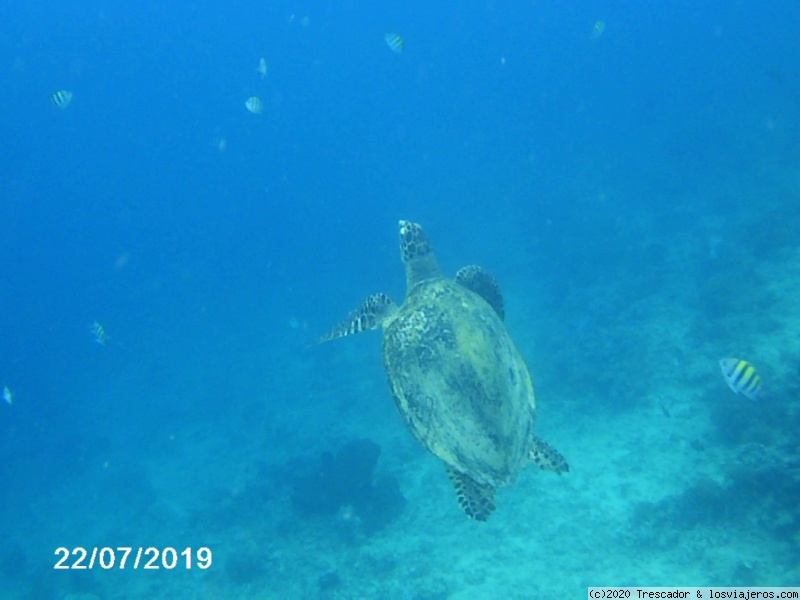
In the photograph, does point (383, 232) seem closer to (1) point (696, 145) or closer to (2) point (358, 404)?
(1) point (696, 145)

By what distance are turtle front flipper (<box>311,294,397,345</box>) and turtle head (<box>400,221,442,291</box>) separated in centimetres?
81

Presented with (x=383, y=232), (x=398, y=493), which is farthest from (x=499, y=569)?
(x=383, y=232)

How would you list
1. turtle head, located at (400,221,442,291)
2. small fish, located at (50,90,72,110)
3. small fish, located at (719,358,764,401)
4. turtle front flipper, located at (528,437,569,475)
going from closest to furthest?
turtle front flipper, located at (528,437,569,475)
small fish, located at (719,358,764,401)
turtle head, located at (400,221,442,291)
small fish, located at (50,90,72,110)

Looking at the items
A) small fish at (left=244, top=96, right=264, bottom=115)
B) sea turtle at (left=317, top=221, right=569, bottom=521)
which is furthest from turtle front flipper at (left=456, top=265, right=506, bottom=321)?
small fish at (left=244, top=96, right=264, bottom=115)

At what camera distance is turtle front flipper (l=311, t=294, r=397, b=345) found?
783 cm

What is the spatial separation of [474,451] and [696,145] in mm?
32088

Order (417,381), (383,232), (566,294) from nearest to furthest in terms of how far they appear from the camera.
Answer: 1. (417,381)
2. (566,294)
3. (383,232)

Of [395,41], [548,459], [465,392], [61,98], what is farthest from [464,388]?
[61,98]

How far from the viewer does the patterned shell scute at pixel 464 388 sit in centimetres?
538

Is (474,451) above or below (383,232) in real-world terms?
below

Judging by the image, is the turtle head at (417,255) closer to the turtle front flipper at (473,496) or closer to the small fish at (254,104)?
the turtle front flipper at (473,496)

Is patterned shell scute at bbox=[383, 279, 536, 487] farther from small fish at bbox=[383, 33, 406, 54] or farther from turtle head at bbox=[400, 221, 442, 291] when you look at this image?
small fish at bbox=[383, 33, 406, 54]

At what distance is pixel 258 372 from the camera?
24.0 metres

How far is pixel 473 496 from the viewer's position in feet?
19.7
